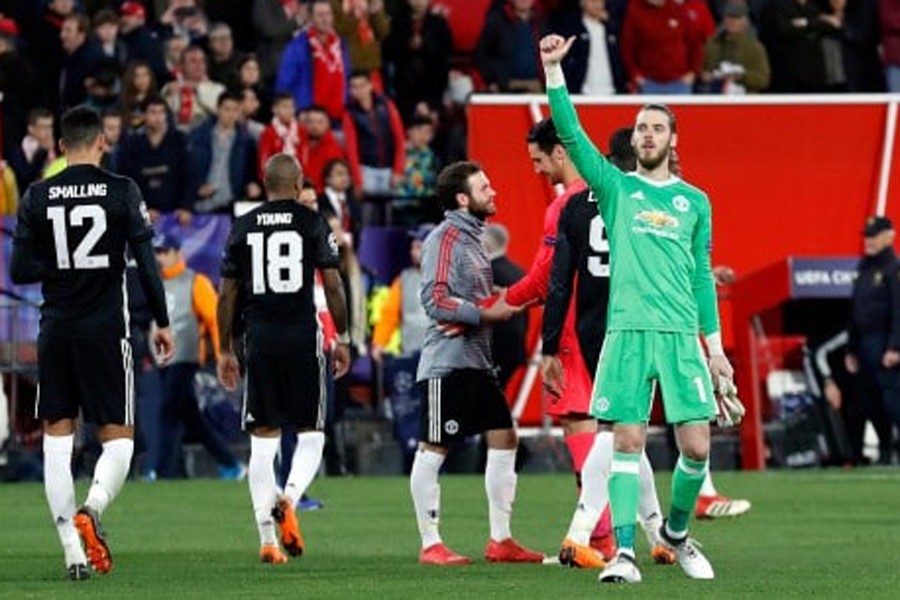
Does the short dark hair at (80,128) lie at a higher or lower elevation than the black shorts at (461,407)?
higher

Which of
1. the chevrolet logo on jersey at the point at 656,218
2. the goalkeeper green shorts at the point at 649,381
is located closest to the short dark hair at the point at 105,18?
the chevrolet logo on jersey at the point at 656,218

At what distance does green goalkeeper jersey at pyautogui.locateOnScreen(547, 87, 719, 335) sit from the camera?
13508mm

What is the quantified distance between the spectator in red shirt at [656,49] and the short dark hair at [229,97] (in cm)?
450

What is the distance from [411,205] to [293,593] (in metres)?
16.6

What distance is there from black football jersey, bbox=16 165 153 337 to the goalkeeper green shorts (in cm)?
271

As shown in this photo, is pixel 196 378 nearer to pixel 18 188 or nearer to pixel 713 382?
pixel 18 188

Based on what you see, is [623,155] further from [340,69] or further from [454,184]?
[340,69]

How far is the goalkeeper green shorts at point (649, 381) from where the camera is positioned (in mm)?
13430

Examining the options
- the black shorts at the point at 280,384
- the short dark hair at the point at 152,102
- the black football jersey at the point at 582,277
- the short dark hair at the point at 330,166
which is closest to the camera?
the black football jersey at the point at 582,277

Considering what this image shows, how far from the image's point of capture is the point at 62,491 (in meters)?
14.5

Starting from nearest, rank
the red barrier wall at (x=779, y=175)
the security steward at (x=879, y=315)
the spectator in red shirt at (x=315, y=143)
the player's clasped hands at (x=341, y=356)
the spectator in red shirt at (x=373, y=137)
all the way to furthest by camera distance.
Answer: the player's clasped hands at (x=341, y=356) → the security steward at (x=879, y=315) → the spectator in red shirt at (x=315, y=143) → the red barrier wall at (x=779, y=175) → the spectator in red shirt at (x=373, y=137)

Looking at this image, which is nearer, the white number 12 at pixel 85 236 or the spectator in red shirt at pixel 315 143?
the white number 12 at pixel 85 236

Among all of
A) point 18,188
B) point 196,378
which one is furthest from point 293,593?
point 18,188

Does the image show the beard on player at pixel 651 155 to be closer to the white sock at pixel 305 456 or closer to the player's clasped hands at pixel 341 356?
the player's clasped hands at pixel 341 356
